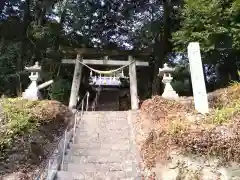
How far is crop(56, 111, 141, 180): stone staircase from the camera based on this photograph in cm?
677

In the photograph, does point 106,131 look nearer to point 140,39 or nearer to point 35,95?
point 35,95

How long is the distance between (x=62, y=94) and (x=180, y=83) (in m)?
6.12

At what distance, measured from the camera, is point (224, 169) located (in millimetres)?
6090

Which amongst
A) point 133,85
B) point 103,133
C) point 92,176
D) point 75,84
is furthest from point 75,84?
point 92,176

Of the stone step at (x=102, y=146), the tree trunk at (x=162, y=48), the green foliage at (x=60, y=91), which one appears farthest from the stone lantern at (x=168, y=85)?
the green foliage at (x=60, y=91)

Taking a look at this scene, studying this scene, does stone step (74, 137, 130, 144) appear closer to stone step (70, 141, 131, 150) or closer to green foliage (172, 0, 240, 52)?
stone step (70, 141, 131, 150)

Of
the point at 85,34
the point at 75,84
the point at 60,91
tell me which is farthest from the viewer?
the point at 85,34

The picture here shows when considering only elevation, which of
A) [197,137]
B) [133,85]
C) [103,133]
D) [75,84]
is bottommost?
[197,137]

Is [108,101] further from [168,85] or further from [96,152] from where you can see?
[96,152]

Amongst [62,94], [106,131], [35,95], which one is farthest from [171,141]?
[62,94]

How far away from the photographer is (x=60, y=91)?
15.3 m

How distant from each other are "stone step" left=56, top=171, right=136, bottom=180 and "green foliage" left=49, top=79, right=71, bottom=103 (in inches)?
345

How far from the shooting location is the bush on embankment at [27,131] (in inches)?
267

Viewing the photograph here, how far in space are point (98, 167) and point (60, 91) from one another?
861 cm
